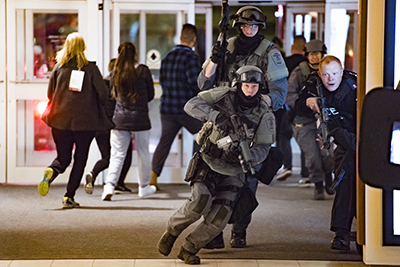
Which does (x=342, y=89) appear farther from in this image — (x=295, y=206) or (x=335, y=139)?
(x=295, y=206)

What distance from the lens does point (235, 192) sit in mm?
4324

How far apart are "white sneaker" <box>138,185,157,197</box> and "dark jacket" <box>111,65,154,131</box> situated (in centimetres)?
69

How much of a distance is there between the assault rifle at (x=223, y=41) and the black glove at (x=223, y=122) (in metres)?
0.54

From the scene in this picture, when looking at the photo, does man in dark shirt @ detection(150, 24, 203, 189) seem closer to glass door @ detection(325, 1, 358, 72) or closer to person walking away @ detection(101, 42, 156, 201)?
person walking away @ detection(101, 42, 156, 201)

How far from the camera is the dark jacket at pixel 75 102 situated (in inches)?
241

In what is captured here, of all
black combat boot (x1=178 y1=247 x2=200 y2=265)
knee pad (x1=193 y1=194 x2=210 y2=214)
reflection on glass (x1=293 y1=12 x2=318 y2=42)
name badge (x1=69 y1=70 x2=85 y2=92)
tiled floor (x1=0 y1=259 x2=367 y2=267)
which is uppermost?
reflection on glass (x1=293 y1=12 x2=318 y2=42)

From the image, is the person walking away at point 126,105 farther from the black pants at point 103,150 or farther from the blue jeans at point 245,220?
the blue jeans at point 245,220

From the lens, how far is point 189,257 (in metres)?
4.28

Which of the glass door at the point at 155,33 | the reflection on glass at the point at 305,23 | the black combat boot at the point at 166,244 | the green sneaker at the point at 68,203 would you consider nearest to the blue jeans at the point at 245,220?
the black combat boot at the point at 166,244

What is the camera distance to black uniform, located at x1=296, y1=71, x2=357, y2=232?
4.73 meters

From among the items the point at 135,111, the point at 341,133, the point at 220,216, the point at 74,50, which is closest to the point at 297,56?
the point at 135,111

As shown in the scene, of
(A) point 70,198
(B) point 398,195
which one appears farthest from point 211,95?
(A) point 70,198

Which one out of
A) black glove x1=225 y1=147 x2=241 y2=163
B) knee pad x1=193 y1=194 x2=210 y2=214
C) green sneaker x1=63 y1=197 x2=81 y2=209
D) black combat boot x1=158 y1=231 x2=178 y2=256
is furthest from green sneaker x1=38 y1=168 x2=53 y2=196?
black glove x1=225 y1=147 x2=241 y2=163

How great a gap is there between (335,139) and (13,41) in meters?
4.52
